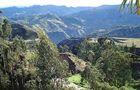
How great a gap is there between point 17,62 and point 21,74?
663cm

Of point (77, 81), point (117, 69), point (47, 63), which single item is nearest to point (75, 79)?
point (77, 81)

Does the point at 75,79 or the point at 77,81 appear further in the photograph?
the point at 75,79

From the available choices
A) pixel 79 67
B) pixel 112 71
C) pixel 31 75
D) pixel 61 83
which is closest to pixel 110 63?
pixel 112 71

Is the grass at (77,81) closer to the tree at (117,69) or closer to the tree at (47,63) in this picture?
the tree at (117,69)

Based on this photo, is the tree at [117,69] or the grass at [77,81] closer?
the tree at [117,69]

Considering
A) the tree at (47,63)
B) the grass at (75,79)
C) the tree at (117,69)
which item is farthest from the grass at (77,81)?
the tree at (47,63)

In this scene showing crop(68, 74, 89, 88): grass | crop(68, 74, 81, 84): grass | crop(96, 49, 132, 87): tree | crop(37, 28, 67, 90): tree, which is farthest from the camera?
crop(68, 74, 81, 84): grass

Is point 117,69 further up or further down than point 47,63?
further down

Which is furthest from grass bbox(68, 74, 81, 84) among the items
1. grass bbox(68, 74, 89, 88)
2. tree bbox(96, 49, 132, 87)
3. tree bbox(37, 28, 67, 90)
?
tree bbox(37, 28, 67, 90)

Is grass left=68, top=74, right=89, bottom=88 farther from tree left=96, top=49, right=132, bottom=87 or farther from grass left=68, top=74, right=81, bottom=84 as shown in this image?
tree left=96, top=49, right=132, bottom=87

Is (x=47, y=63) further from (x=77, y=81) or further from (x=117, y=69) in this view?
(x=77, y=81)

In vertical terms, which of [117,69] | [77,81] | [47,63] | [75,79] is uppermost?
[47,63]

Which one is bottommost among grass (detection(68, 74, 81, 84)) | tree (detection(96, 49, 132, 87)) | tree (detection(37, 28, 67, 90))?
grass (detection(68, 74, 81, 84))

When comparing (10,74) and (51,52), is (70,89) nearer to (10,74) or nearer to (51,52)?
(51,52)
